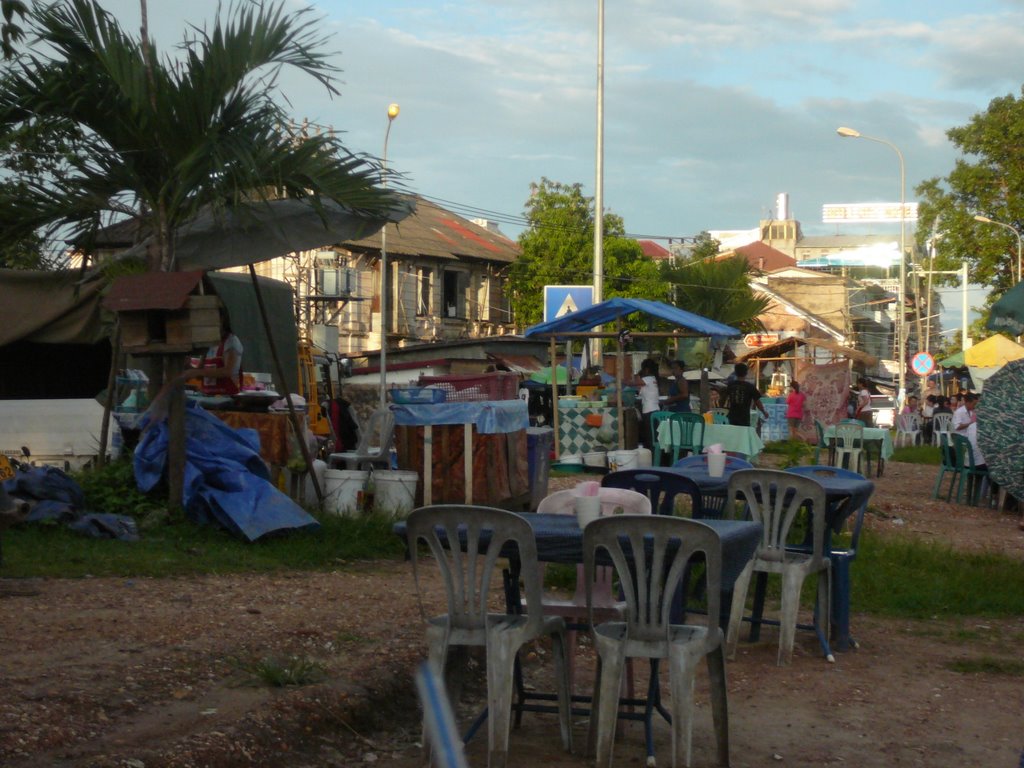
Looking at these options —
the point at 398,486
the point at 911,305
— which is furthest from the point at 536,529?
the point at 911,305

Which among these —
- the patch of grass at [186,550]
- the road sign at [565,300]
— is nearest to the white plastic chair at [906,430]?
the road sign at [565,300]

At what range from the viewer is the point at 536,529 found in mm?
5609

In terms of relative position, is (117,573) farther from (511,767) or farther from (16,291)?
(16,291)

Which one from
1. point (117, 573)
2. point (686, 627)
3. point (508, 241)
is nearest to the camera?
point (686, 627)

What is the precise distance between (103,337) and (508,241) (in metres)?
36.8

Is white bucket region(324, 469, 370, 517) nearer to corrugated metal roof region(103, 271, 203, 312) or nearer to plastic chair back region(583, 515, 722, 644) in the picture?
corrugated metal roof region(103, 271, 203, 312)

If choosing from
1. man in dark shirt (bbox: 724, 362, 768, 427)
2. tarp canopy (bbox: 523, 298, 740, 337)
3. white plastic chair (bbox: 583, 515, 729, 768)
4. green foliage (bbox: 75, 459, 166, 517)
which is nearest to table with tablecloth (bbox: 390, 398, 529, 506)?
green foliage (bbox: 75, 459, 166, 517)

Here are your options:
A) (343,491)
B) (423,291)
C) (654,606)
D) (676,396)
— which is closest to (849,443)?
(676,396)

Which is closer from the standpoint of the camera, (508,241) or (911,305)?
(508,241)

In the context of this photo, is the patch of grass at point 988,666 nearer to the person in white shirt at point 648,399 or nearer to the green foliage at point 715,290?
the person in white shirt at point 648,399

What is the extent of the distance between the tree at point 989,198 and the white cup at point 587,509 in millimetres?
30866

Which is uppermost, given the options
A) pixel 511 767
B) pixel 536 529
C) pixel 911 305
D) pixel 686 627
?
pixel 911 305

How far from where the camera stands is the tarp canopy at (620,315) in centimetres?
1889

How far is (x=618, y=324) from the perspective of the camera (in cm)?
1958
